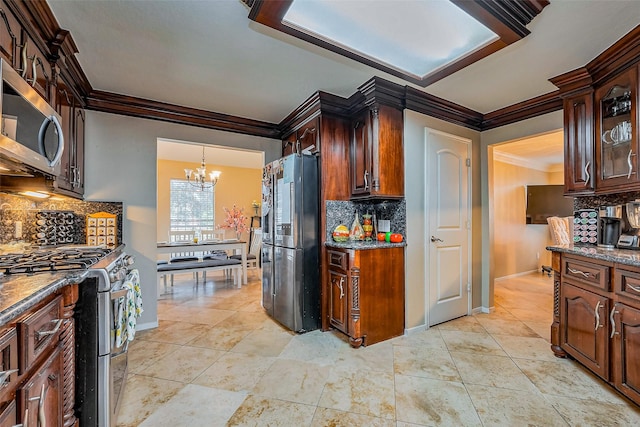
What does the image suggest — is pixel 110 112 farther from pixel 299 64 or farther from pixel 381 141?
pixel 381 141

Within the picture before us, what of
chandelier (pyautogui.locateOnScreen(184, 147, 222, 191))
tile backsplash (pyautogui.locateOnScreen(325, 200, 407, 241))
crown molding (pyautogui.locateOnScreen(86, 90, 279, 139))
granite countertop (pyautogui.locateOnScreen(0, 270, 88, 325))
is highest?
crown molding (pyautogui.locateOnScreen(86, 90, 279, 139))

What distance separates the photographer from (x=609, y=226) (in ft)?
8.01

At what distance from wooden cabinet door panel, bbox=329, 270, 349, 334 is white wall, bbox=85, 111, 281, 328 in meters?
1.91

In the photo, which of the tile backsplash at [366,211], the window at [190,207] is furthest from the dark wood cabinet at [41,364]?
the window at [190,207]

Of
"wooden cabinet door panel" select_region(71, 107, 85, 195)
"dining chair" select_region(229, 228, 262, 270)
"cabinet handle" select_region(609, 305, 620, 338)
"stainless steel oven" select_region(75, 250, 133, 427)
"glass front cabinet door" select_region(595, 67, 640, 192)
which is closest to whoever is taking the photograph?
"stainless steel oven" select_region(75, 250, 133, 427)

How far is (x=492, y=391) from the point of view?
1.89 meters

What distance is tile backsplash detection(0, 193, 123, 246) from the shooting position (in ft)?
7.36

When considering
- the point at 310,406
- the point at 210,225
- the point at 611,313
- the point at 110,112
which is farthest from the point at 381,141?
the point at 210,225

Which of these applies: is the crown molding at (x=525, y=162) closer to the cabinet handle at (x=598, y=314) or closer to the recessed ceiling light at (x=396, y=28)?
the recessed ceiling light at (x=396, y=28)

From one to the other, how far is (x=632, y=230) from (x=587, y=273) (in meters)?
0.82

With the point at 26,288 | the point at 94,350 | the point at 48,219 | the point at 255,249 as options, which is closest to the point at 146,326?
the point at 48,219

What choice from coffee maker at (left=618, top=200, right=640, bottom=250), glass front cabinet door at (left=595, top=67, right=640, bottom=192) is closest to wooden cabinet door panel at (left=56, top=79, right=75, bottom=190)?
glass front cabinet door at (left=595, top=67, right=640, bottom=192)

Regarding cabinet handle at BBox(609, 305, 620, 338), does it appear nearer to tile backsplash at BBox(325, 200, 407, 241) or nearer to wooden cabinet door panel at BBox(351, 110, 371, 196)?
tile backsplash at BBox(325, 200, 407, 241)

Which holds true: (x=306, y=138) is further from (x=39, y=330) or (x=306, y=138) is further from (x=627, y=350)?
(x=627, y=350)
